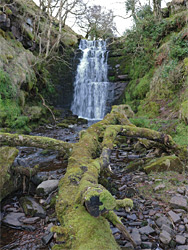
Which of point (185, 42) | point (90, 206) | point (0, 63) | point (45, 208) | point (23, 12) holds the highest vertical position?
point (23, 12)

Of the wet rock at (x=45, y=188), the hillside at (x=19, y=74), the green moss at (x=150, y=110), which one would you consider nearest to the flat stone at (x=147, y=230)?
the wet rock at (x=45, y=188)

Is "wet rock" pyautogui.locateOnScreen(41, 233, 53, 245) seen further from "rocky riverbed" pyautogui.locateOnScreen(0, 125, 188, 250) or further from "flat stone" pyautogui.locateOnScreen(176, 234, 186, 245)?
"flat stone" pyautogui.locateOnScreen(176, 234, 186, 245)

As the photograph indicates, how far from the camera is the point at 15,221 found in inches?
122

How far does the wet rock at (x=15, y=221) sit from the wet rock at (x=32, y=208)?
12 cm

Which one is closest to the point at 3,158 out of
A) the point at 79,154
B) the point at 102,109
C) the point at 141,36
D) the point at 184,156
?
the point at 79,154

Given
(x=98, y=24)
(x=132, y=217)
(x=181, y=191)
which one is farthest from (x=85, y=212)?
(x=98, y=24)

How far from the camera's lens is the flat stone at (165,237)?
242cm

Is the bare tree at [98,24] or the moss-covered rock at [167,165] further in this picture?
the bare tree at [98,24]

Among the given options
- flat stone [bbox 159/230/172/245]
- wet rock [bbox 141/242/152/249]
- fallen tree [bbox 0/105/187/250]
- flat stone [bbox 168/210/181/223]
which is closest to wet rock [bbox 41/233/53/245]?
fallen tree [bbox 0/105/187/250]

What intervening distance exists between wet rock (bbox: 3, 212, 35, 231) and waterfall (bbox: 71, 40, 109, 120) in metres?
13.5

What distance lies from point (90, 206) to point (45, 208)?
197cm

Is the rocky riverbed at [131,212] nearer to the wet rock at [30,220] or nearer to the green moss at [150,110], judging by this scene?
the wet rock at [30,220]

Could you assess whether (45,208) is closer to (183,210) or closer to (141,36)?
(183,210)

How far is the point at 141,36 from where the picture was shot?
1472 cm
